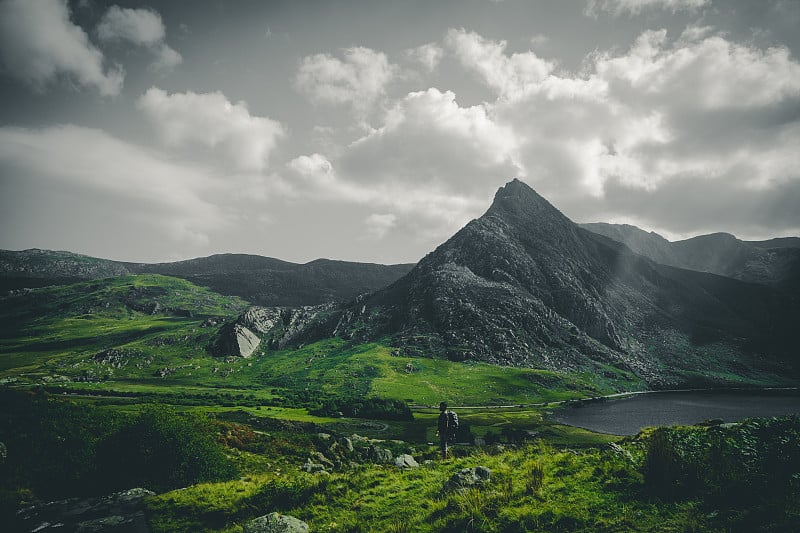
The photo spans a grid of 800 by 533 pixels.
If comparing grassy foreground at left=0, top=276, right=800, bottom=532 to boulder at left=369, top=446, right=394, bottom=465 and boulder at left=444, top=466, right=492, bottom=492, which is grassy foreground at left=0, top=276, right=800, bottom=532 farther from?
boulder at left=369, top=446, right=394, bottom=465

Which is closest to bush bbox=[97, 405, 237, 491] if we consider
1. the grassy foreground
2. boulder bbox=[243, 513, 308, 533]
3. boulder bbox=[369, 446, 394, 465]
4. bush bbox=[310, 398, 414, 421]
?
the grassy foreground

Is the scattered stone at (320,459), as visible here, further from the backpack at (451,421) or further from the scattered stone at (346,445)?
the backpack at (451,421)

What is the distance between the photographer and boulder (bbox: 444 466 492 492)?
51.0 feet

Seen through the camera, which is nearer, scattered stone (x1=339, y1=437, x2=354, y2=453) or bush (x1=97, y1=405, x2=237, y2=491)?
bush (x1=97, y1=405, x2=237, y2=491)

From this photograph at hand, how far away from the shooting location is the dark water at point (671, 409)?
118081 mm

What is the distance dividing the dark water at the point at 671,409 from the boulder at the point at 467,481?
104 meters

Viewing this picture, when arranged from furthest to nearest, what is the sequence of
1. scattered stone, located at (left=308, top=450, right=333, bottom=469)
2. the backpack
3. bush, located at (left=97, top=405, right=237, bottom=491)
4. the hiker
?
1. scattered stone, located at (left=308, top=450, right=333, bottom=469)
2. the backpack
3. bush, located at (left=97, top=405, right=237, bottom=491)
4. the hiker

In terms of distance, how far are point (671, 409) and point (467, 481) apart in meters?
169

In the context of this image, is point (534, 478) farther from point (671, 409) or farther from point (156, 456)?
point (671, 409)

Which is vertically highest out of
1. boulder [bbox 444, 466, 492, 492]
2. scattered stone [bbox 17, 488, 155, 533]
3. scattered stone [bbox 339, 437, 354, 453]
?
boulder [bbox 444, 466, 492, 492]

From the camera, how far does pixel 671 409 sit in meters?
144

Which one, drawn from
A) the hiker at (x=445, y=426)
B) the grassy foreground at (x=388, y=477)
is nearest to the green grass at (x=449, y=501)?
the grassy foreground at (x=388, y=477)

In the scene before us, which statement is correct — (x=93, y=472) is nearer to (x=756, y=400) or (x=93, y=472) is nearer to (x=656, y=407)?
(x=656, y=407)

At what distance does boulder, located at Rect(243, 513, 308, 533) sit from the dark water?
4304 inches
